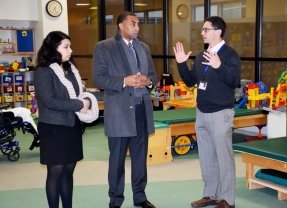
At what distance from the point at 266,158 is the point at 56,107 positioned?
2.05m

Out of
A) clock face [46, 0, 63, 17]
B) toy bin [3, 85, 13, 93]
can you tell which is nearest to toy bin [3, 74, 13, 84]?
toy bin [3, 85, 13, 93]

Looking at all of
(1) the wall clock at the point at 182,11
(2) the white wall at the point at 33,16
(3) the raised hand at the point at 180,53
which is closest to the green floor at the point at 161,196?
(3) the raised hand at the point at 180,53

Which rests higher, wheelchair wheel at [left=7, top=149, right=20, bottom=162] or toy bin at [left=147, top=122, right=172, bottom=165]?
toy bin at [left=147, top=122, right=172, bottom=165]

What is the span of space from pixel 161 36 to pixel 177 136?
3.41m

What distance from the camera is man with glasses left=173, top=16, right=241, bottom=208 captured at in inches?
127

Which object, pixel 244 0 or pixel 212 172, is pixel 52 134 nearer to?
pixel 212 172

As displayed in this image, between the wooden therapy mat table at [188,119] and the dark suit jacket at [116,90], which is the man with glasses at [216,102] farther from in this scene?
the wooden therapy mat table at [188,119]

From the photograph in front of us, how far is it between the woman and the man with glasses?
96 centimetres

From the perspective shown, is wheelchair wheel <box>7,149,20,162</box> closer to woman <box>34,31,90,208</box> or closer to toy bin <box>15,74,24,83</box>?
woman <box>34,31,90,208</box>

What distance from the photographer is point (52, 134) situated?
111 inches

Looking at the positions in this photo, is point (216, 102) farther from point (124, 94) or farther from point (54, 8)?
point (54, 8)

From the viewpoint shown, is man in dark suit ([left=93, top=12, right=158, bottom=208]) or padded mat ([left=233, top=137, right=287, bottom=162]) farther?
padded mat ([left=233, top=137, right=287, bottom=162])

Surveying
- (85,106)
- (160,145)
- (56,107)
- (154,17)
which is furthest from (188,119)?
(154,17)

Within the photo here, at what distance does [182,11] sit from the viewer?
8.08 meters
